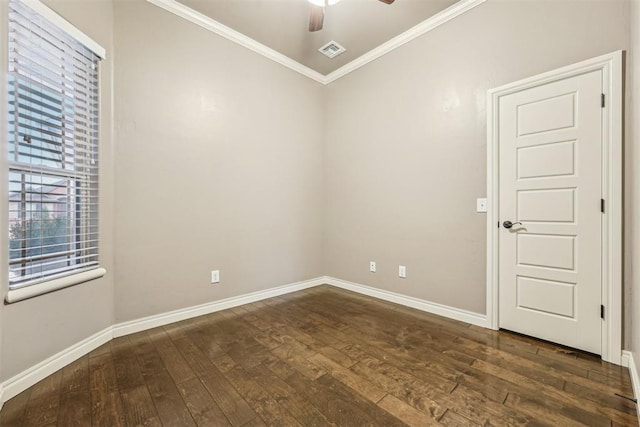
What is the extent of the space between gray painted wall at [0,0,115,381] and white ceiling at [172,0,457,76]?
87 centimetres

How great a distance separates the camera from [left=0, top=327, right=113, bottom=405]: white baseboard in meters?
1.50

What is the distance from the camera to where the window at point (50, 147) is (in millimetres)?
1589

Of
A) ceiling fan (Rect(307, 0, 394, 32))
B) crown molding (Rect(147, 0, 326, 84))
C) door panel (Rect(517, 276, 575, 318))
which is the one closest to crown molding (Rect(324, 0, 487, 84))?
crown molding (Rect(147, 0, 326, 84))

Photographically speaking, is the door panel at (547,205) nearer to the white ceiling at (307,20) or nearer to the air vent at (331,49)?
the white ceiling at (307,20)

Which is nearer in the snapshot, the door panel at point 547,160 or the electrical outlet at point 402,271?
the door panel at point 547,160

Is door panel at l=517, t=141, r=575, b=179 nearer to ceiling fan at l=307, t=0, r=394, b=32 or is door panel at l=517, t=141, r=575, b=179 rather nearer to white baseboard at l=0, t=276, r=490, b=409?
white baseboard at l=0, t=276, r=490, b=409

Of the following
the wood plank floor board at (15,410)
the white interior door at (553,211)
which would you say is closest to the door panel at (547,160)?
the white interior door at (553,211)

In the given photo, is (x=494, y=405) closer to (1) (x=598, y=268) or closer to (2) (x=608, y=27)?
(1) (x=598, y=268)

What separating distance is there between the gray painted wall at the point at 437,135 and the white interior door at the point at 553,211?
19 centimetres

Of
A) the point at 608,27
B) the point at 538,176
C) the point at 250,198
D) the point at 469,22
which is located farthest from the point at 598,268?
the point at 250,198

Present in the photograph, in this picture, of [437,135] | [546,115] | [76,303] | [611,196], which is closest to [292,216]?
[437,135]

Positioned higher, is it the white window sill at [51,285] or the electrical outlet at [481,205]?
the electrical outlet at [481,205]

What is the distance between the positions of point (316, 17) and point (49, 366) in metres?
3.12

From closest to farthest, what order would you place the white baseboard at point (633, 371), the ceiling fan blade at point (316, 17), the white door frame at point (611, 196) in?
the white baseboard at point (633, 371) → the white door frame at point (611, 196) → the ceiling fan blade at point (316, 17)
